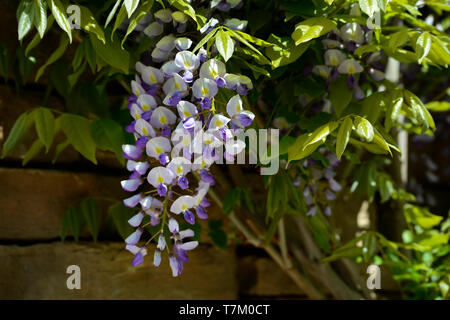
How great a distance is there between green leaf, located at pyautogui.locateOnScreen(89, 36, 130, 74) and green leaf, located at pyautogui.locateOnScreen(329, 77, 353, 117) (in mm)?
415

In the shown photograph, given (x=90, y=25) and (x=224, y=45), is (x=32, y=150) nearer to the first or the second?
(x=90, y=25)

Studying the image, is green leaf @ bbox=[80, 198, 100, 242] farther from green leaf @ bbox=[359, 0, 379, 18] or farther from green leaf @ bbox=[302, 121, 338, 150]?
green leaf @ bbox=[359, 0, 379, 18]

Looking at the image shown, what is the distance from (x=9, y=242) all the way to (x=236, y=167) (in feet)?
1.95

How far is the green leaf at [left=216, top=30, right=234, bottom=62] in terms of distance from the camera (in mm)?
911

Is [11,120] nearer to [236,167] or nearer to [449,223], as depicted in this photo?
[236,167]

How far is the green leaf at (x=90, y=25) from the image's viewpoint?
99cm

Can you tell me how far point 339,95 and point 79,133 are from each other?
0.55 m

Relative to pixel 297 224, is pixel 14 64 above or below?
above

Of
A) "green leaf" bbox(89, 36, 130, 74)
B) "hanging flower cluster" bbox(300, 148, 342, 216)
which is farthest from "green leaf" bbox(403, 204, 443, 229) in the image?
"green leaf" bbox(89, 36, 130, 74)

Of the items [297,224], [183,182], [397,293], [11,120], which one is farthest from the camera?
[397,293]

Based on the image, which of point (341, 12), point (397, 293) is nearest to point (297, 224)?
point (397, 293)

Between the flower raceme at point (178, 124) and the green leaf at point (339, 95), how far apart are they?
20cm
